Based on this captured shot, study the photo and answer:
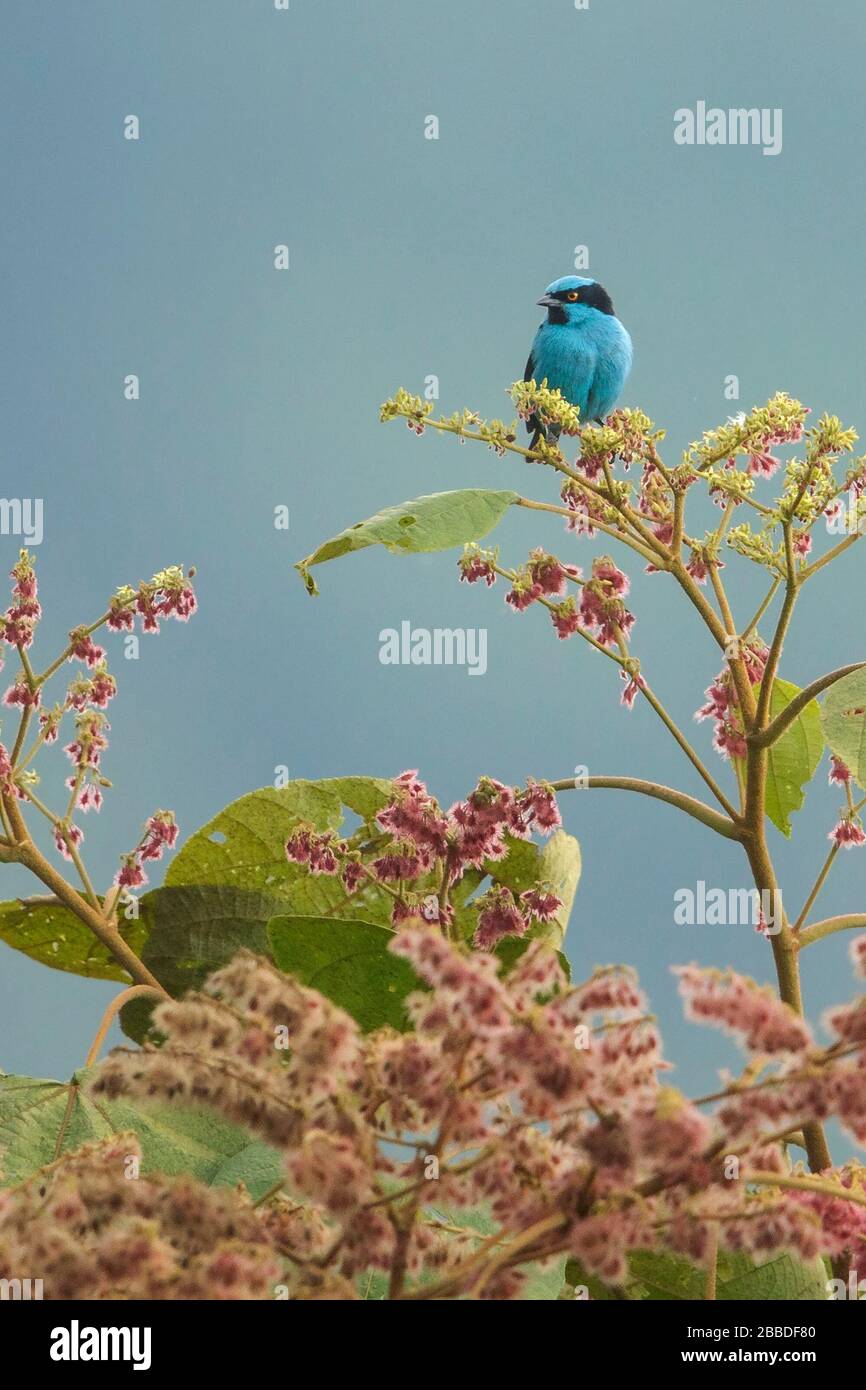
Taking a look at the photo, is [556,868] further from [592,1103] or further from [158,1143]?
[592,1103]

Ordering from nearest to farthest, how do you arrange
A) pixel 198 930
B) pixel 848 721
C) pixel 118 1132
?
1. pixel 118 1132
2. pixel 848 721
3. pixel 198 930

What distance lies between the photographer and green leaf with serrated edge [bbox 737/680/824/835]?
78.5 inches

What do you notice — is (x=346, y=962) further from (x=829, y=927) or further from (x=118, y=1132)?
(x=829, y=927)

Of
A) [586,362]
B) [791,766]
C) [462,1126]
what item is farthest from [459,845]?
[586,362]

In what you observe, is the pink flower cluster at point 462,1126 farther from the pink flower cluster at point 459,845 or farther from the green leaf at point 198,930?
the green leaf at point 198,930

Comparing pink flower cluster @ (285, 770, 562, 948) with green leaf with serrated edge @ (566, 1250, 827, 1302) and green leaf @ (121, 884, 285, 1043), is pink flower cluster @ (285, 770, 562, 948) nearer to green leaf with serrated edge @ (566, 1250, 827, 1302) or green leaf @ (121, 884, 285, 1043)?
green leaf @ (121, 884, 285, 1043)

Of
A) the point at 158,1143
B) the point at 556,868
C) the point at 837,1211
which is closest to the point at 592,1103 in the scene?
the point at 837,1211

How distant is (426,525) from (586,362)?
1.78 m

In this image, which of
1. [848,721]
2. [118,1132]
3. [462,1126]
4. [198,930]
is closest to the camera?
[462,1126]

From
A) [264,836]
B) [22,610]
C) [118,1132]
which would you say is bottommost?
[118,1132]

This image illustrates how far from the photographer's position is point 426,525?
5.27ft

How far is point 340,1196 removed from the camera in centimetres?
62

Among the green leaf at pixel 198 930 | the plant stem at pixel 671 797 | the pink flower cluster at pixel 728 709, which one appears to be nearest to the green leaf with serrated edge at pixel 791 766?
the pink flower cluster at pixel 728 709
